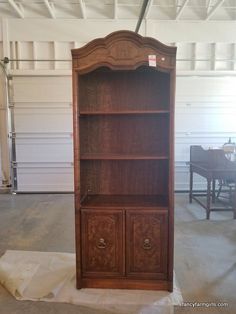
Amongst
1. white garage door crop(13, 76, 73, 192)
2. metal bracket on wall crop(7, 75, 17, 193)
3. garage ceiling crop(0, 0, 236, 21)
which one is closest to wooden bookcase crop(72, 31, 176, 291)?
white garage door crop(13, 76, 73, 192)

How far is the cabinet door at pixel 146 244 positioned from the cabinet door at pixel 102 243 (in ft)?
0.25

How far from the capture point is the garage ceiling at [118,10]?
541 centimetres

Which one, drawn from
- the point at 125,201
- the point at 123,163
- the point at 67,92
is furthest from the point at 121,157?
Result: the point at 67,92

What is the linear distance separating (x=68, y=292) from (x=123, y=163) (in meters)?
1.19

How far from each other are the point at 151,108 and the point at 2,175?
14.8 feet

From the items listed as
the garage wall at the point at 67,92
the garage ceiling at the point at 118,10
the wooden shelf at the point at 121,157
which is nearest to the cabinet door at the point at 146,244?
the wooden shelf at the point at 121,157

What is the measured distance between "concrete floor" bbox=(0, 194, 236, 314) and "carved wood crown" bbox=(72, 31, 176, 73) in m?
1.85

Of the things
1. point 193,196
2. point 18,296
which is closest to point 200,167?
point 193,196

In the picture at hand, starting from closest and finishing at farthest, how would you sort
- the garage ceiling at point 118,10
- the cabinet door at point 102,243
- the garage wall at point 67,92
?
1. the cabinet door at point 102,243
2. the garage ceiling at point 118,10
3. the garage wall at point 67,92

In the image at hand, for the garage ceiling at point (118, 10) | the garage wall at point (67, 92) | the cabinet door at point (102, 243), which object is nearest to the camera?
the cabinet door at point (102, 243)

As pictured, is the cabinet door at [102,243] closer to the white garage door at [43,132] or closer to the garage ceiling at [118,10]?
the white garage door at [43,132]

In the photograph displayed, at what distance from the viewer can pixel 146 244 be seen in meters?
2.32

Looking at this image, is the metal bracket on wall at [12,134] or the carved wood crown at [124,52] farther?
the metal bracket on wall at [12,134]

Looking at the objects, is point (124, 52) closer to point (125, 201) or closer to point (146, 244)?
point (125, 201)
